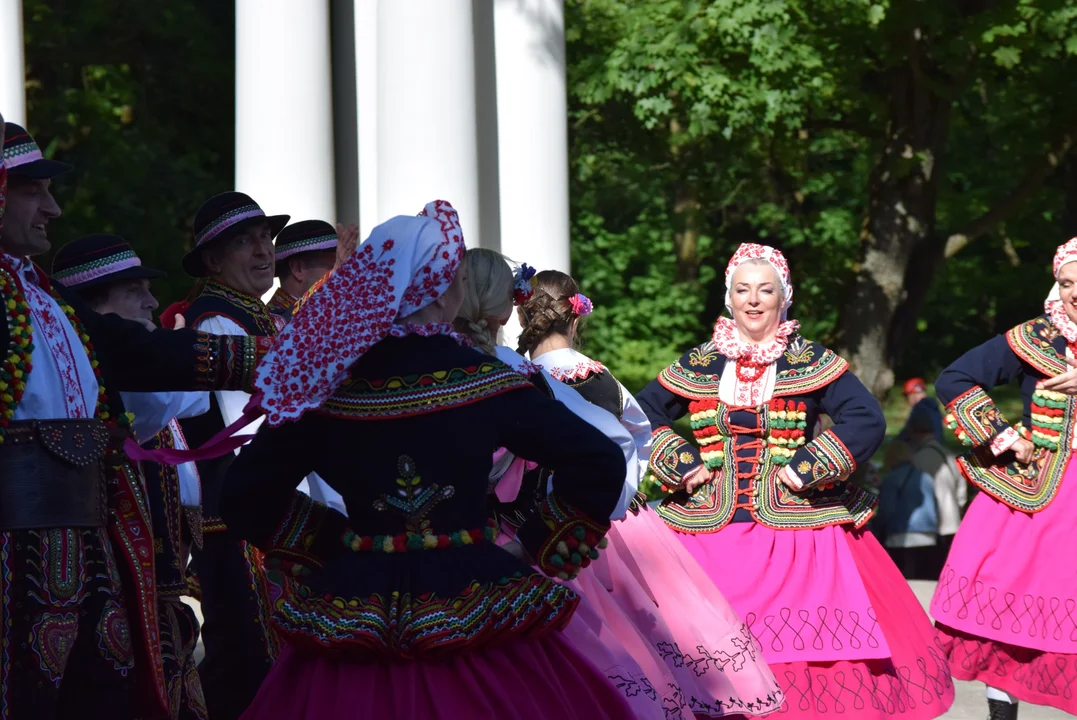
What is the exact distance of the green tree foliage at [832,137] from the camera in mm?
12922

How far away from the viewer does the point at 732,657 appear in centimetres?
570

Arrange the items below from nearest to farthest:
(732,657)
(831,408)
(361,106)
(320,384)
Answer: (320,384) < (732,657) < (831,408) < (361,106)

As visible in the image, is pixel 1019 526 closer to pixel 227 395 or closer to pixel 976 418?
pixel 976 418

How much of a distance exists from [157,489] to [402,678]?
61.9 inches

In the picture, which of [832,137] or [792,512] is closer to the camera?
[792,512]

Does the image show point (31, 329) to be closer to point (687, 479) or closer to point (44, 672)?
point (44, 672)

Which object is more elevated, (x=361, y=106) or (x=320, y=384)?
(x=361, y=106)

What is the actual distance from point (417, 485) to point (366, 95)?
739 cm

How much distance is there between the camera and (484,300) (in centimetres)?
464

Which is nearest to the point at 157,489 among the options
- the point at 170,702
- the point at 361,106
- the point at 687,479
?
the point at 170,702

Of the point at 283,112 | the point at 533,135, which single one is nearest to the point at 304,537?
the point at 283,112

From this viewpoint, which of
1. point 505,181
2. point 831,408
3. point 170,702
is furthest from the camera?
point 505,181

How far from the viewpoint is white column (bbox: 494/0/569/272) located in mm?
9672

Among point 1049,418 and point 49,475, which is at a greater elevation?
point 49,475
